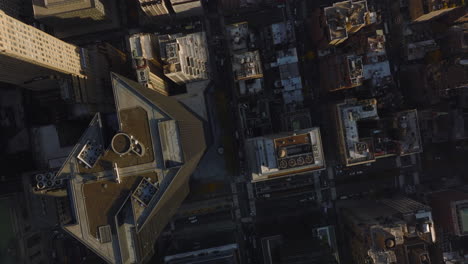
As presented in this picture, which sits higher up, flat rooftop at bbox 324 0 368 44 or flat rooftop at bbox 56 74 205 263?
flat rooftop at bbox 324 0 368 44

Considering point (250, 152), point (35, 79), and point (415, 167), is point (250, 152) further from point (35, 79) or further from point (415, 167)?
point (35, 79)

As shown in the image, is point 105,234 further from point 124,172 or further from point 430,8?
point 430,8

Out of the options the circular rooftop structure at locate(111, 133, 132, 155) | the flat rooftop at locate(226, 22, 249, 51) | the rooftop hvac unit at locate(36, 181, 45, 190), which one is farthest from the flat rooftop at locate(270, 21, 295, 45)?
the rooftop hvac unit at locate(36, 181, 45, 190)

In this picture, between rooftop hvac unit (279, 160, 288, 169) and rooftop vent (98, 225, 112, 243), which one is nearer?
rooftop vent (98, 225, 112, 243)

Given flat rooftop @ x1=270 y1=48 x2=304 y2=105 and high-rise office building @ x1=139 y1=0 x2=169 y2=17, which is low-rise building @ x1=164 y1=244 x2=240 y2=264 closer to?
flat rooftop @ x1=270 y1=48 x2=304 y2=105

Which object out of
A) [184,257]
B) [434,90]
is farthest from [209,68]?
[434,90]

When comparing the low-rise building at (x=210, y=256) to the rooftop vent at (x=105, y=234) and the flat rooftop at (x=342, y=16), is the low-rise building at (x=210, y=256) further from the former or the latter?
the flat rooftop at (x=342, y=16)

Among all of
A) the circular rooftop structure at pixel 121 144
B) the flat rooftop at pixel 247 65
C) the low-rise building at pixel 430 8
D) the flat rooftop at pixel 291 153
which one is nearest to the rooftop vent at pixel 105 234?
the circular rooftop structure at pixel 121 144

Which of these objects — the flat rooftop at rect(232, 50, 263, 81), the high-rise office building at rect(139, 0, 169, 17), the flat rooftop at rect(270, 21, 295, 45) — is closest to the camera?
the flat rooftop at rect(232, 50, 263, 81)
